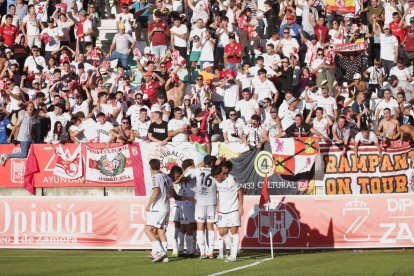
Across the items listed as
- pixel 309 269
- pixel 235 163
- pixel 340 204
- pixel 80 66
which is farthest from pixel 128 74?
pixel 309 269

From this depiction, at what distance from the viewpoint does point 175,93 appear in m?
30.8

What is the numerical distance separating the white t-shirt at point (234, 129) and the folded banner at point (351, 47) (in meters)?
4.27

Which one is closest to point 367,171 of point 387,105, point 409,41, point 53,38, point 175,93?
point 387,105

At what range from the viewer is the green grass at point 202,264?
65.9 feet

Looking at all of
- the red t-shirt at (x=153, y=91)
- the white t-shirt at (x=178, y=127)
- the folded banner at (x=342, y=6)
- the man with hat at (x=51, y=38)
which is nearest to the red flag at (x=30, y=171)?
the red t-shirt at (x=153, y=91)

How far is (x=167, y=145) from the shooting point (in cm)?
2892

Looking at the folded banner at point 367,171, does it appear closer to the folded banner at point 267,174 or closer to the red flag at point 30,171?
the folded banner at point 267,174

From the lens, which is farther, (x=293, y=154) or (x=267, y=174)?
(x=293, y=154)

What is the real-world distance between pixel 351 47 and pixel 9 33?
423 inches

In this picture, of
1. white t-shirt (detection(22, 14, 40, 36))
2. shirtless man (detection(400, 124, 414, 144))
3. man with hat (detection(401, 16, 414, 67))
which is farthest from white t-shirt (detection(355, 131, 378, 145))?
white t-shirt (detection(22, 14, 40, 36))

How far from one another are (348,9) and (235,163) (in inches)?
286

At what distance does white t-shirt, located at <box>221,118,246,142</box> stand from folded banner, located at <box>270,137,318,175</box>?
1055 millimetres

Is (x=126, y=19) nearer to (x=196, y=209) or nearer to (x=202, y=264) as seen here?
(x=196, y=209)

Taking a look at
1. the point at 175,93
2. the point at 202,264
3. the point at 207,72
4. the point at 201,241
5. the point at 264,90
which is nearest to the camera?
the point at 202,264
